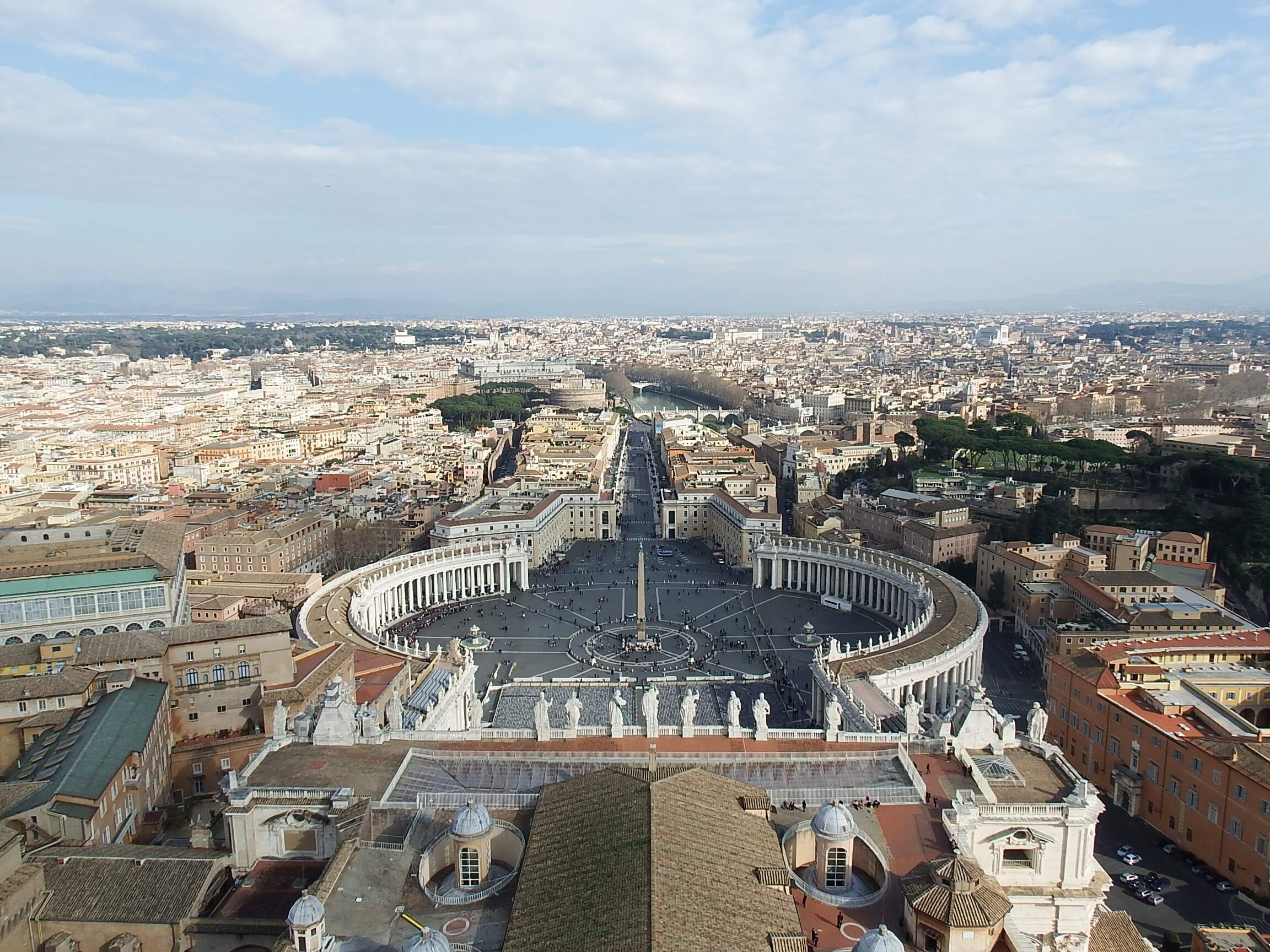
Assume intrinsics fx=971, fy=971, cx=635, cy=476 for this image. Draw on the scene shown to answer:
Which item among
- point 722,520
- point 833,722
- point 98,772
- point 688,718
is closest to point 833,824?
point 833,722

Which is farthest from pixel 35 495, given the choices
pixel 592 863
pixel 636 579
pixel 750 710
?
pixel 592 863

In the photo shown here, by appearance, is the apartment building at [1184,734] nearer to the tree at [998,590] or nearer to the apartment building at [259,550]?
the tree at [998,590]

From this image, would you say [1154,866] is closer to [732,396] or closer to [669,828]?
[669,828]

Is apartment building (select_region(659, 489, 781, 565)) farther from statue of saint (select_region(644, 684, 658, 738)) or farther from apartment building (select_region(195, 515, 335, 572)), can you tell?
statue of saint (select_region(644, 684, 658, 738))

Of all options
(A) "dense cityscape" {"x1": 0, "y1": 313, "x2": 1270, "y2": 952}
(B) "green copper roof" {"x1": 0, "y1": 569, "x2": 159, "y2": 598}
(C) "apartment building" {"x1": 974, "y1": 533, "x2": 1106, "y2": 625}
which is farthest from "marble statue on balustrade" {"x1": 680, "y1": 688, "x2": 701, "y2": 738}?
(C) "apartment building" {"x1": 974, "y1": 533, "x2": 1106, "y2": 625}

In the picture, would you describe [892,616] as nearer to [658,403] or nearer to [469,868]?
[469,868]
